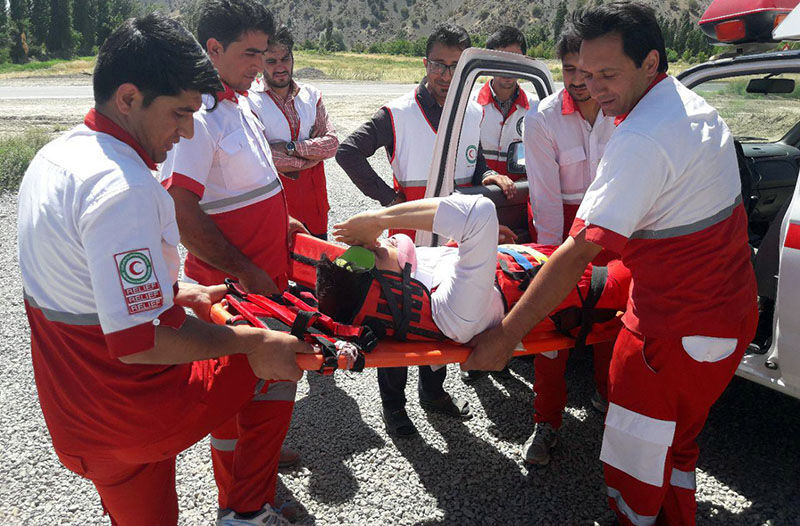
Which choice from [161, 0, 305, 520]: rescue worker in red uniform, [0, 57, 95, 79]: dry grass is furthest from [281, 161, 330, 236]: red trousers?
[0, 57, 95, 79]: dry grass

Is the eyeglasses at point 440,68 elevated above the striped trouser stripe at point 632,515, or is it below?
above

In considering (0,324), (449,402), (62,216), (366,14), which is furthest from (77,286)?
(366,14)

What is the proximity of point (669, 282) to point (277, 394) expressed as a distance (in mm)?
1586

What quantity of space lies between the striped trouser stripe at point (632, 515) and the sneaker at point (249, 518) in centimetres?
141

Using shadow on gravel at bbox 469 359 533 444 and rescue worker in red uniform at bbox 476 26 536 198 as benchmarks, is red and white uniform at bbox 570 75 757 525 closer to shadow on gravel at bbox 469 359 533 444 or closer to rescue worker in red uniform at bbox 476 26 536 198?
shadow on gravel at bbox 469 359 533 444

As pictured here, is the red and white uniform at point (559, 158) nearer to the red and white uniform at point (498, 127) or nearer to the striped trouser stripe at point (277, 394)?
the red and white uniform at point (498, 127)

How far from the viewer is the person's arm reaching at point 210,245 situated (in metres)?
2.60

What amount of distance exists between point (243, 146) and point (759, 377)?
2652 mm

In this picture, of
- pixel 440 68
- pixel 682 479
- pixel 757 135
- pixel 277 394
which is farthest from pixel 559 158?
pixel 757 135

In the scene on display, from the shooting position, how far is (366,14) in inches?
3807

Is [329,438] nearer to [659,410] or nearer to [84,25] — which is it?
[659,410]

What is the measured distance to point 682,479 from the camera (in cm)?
240

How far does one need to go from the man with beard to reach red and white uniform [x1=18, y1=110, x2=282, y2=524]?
69.8 inches

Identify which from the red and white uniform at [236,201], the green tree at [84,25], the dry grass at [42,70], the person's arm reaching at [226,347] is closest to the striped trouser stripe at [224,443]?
the red and white uniform at [236,201]
